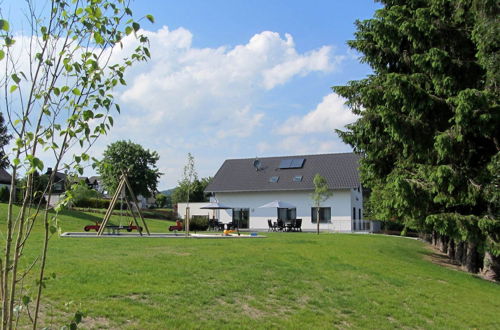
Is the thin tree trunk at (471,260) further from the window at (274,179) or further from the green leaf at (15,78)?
the window at (274,179)

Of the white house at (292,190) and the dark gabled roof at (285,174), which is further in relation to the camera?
the dark gabled roof at (285,174)

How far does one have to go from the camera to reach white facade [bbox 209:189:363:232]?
3803 centimetres

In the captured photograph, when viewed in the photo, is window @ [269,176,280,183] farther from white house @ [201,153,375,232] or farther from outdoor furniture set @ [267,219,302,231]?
outdoor furniture set @ [267,219,302,231]

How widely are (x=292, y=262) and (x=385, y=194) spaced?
433cm

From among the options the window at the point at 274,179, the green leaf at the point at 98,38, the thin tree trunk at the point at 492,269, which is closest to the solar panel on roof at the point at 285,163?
the window at the point at 274,179

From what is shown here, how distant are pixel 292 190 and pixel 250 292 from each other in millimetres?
31831

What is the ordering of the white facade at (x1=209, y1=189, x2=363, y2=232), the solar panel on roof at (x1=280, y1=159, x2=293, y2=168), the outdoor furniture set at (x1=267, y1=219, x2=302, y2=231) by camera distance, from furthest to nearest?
the solar panel on roof at (x1=280, y1=159, x2=293, y2=168), the white facade at (x1=209, y1=189, x2=363, y2=232), the outdoor furniture set at (x1=267, y1=219, x2=302, y2=231)

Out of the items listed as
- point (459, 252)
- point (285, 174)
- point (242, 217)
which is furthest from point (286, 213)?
point (459, 252)

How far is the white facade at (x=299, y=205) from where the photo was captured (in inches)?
1497

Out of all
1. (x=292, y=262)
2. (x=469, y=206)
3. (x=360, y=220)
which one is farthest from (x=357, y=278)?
(x=360, y=220)

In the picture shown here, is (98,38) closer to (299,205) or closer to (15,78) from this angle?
(15,78)

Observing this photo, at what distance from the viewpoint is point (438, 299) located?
32.3 ft

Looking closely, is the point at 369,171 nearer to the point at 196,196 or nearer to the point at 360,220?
the point at 360,220

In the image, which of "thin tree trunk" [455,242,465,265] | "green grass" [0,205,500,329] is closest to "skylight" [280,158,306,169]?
"thin tree trunk" [455,242,465,265]
